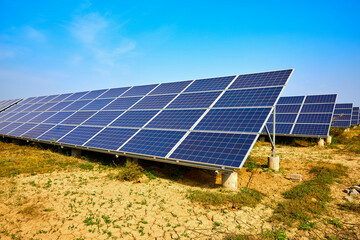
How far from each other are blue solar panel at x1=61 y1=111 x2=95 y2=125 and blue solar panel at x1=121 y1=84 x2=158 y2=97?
3.17 meters

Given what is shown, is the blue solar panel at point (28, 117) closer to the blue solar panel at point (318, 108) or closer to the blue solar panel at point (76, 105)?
the blue solar panel at point (76, 105)

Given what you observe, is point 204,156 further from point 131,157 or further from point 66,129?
point 66,129

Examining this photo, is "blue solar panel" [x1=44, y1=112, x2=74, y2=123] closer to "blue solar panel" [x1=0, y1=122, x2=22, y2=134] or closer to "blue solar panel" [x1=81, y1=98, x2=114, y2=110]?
"blue solar panel" [x1=81, y1=98, x2=114, y2=110]

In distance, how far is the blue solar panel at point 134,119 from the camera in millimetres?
11914

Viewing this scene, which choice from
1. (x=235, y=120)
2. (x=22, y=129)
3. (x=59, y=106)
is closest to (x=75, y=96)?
(x=59, y=106)

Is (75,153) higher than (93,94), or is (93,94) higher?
(93,94)

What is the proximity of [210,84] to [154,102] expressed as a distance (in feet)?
12.3

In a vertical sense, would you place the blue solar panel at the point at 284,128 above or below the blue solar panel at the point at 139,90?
below

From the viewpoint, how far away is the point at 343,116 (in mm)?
30469

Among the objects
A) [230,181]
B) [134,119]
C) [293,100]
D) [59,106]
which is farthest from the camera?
[293,100]

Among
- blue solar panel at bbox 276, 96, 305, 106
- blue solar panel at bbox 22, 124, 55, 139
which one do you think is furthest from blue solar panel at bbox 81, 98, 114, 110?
blue solar panel at bbox 276, 96, 305, 106

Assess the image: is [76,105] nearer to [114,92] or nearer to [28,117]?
[114,92]

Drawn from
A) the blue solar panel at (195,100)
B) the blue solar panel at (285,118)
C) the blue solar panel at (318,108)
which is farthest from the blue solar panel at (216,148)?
the blue solar panel at (318,108)

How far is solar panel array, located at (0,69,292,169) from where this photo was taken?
329 inches
